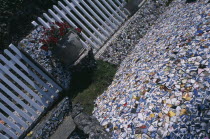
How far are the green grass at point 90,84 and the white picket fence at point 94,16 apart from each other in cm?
88

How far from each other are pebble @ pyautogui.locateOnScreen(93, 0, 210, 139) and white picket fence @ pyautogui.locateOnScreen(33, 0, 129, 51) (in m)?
1.39

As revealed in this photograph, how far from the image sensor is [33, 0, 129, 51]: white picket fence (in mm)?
6397

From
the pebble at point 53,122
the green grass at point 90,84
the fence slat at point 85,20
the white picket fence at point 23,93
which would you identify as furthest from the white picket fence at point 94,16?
the pebble at point 53,122

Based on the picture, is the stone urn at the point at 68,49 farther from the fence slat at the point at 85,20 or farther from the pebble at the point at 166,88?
the pebble at the point at 166,88

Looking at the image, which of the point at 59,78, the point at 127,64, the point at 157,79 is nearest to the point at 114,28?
the point at 127,64

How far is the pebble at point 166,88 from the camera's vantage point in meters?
3.52

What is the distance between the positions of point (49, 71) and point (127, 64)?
209 cm

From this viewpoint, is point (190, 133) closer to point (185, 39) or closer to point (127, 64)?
point (185, 39)

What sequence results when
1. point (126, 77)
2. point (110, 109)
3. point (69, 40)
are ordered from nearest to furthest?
point (110, 109) < point (126, 77) < point (69, 40)

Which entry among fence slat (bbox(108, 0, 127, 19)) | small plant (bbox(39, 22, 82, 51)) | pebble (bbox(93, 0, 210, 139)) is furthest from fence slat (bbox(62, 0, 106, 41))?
pebble (bbox(93, 0, 210, 139))

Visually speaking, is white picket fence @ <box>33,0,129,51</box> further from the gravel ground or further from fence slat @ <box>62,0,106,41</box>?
the gravel ground

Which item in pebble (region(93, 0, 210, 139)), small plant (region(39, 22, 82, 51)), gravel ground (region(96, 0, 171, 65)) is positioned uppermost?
small plant (region(39, 22, 82, 51))

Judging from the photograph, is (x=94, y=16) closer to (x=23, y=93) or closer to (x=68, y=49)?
(x=68, y=49)

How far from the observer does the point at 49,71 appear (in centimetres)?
584
